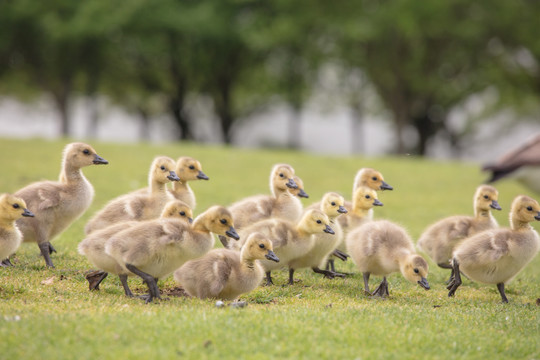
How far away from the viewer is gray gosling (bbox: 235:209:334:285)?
778 centimetres

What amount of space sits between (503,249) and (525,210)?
575mm

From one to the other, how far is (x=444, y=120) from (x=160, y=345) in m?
40.0

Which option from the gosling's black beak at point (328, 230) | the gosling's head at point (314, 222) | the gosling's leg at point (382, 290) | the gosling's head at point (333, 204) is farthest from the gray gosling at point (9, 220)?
the gosling's leg at point (382, 290)

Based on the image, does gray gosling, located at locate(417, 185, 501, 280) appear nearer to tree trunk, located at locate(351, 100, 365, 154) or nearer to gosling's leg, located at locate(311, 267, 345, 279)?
gosling's leg, located at locate(311, 267, 345, 279)

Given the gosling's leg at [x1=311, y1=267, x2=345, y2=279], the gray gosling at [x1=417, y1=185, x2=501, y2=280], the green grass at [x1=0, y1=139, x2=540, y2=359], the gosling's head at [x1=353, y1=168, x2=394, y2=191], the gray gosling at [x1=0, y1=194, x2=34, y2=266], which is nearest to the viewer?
the green grass at [x1=0, y1=139, x2=540, y2=359]

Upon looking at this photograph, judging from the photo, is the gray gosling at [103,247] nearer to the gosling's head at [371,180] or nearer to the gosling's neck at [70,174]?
the gosling's neck at [70,174]

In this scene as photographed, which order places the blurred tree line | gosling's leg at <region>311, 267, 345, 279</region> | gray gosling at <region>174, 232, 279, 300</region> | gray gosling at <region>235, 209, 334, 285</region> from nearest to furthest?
gray gosling at <region>174, 232, 279, 300</region>
gray gosling at <region>235, 209, 334, 285</region>
gosling's leg at <region>311, 267, 345, 279</region>
the blurred tree line

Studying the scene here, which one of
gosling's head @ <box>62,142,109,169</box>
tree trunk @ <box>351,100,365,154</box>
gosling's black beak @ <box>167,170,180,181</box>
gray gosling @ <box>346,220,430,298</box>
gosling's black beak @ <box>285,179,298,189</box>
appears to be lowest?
gray gosling @ <box>346,220,430,298</box>

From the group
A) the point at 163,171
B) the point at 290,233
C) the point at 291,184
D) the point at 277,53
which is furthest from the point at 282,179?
the point at 277,53

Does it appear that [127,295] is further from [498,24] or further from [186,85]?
[186,85]

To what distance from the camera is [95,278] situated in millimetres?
7309

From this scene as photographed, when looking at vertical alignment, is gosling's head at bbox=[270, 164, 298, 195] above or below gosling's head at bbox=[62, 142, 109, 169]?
below

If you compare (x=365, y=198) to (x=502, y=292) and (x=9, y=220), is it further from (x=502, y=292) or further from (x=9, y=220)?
(x=9, y=220)

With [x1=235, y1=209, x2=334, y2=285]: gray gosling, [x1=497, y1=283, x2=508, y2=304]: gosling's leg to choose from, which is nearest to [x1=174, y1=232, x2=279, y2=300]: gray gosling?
[x1=235, y1=209, x2=334, y2=285]: gray gosling
